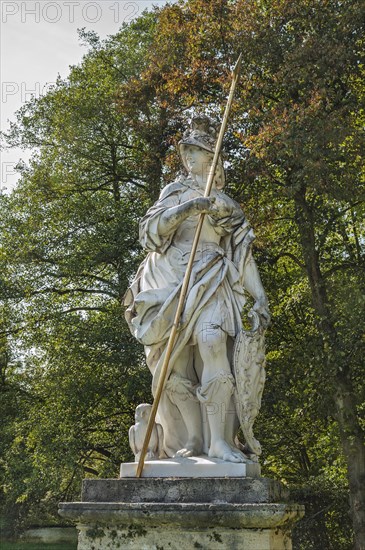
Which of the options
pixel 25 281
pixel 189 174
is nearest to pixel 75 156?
pixel 25 281

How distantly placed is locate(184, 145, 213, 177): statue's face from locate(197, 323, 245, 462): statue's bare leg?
4.75ft

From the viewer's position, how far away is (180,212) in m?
6.18

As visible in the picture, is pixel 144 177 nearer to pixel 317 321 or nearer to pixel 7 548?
pixel 317 321

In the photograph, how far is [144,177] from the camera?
1888 centimetres

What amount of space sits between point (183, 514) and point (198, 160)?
2.90m

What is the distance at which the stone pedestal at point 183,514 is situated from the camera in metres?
5.00

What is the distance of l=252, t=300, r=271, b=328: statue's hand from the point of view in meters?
6.09

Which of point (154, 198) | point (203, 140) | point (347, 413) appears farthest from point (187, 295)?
point (154, 198)

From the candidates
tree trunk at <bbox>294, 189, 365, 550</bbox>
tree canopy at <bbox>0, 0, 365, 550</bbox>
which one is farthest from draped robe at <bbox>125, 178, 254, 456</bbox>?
tree trunk at <bbox>294, 189, 365, 550</bbox>

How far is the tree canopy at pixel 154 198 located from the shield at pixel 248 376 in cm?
687

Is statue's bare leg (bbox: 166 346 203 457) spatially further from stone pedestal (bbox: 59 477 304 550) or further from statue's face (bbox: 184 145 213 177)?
statue's face (bbox: 184 145 213 177)

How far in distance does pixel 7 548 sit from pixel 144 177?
29.3ft

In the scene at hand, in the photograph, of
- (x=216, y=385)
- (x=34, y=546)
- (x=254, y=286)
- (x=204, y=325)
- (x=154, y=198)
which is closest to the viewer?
(x=216, y=385)

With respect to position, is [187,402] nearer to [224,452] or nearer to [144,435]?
[144,435]
